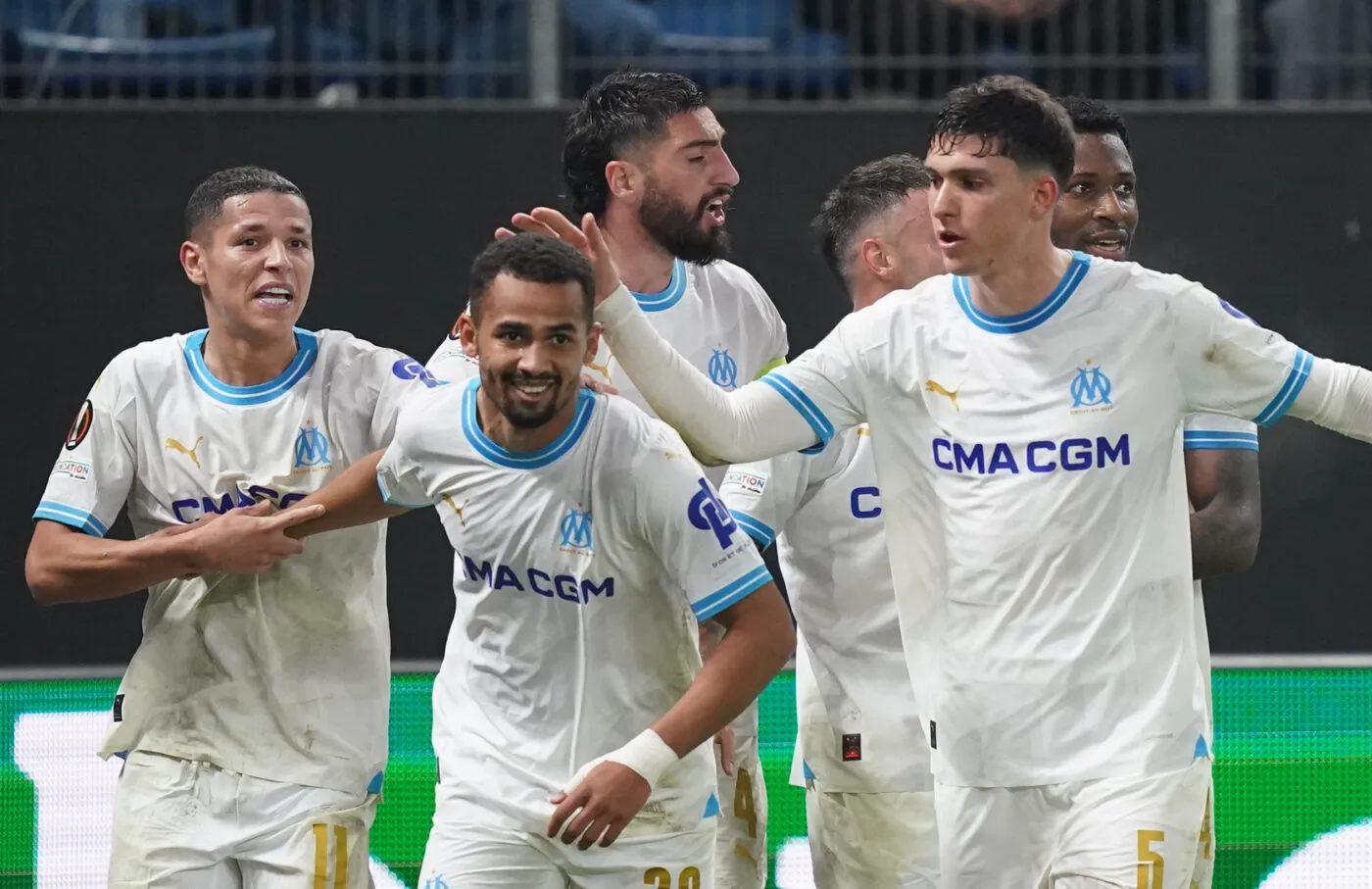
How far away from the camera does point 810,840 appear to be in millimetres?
4855

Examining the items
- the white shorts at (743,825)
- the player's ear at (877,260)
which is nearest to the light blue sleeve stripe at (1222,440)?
the player's ear at (877,260)

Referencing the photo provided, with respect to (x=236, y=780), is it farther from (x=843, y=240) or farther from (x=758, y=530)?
(x=843, y=240)

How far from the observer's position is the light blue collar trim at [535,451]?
370 cm

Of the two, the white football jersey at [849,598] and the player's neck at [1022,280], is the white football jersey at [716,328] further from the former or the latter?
the player's neck at [1022,280]

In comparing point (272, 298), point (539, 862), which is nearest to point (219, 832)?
point (539, 862)

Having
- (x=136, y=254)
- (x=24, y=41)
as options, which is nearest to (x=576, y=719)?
(x=136, y=254)

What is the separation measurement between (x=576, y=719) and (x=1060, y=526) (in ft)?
3.12

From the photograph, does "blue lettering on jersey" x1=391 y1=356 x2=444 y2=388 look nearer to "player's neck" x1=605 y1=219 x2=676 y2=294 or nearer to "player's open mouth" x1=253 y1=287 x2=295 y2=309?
"player's open mouth" x1=253 y1=287 x2=295 y2=309

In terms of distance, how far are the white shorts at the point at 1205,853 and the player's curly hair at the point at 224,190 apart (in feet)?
7.75

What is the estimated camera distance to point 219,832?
168 inches

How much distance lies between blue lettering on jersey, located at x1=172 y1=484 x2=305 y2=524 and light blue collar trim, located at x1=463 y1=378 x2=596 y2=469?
0.75m

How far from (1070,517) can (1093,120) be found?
60.1 inches

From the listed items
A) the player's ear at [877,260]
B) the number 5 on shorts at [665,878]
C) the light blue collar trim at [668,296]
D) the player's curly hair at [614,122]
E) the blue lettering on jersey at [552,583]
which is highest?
the player's curly hair at [614,122]

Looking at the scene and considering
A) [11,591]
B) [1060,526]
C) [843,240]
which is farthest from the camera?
[11,591]
